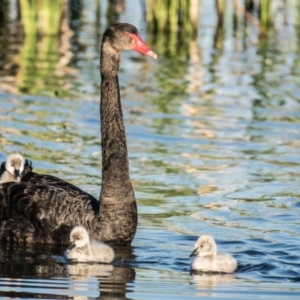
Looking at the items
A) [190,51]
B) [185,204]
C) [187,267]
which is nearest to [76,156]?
[185,204]

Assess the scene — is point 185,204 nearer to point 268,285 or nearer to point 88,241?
point 88,241

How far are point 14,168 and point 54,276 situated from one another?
7.23 feet

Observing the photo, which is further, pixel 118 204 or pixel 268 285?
pixel 118 204

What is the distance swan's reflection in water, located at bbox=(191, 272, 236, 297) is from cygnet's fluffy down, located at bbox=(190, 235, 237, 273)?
0.16 feet

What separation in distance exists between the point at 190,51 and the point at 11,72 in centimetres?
513

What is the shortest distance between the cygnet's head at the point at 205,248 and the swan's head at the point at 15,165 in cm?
233

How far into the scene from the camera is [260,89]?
19188 millimetres

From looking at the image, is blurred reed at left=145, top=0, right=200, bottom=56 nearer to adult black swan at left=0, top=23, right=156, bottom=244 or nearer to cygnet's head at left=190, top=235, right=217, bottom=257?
adult black swan at left=0, top=23, right=156, bottom=244

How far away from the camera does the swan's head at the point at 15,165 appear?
10617 mm

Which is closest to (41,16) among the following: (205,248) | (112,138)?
(112,138)

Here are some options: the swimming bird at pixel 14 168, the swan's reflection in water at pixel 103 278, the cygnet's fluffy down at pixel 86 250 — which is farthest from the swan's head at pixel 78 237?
the swimming bird at pixel 14 168

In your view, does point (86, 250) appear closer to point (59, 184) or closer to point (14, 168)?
point (59, 184)

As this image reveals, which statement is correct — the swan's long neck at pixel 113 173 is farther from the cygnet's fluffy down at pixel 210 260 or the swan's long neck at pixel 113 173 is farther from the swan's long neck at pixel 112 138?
the cygnet's fluffy down at pixel 210 260

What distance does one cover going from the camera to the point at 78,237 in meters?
9.37
